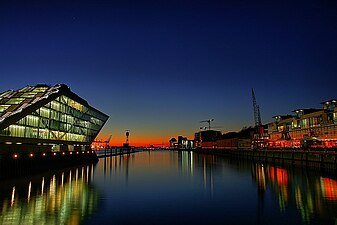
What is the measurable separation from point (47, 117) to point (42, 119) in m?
2.19

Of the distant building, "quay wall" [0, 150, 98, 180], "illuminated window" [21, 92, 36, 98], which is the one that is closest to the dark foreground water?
"quay wall" [0, 150, 98, 180]

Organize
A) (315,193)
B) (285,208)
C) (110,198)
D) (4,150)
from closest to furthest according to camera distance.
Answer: (285,208) < (110,198) < (315,193) < (4,150)

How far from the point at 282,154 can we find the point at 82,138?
5162 centimetres

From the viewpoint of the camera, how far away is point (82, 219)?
18344 mm

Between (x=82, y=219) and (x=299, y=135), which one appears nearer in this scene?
(x=82, y=219)

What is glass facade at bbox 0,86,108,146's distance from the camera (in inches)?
1938

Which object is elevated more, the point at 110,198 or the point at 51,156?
the point at 51,156

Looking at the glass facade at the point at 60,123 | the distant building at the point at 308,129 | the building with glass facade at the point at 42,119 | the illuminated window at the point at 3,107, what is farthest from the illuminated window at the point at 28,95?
the distant building at the point at 308,129

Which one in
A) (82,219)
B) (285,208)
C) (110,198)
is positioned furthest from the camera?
(110,198)

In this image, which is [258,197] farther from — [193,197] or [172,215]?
[172,215]

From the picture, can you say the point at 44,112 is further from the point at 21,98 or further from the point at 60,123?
the point at 60,123

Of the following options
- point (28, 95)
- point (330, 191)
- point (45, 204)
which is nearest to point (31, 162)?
point (28, 95)

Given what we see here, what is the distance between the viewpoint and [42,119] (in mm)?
57500

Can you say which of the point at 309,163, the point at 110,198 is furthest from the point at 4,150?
the point at 309,163
